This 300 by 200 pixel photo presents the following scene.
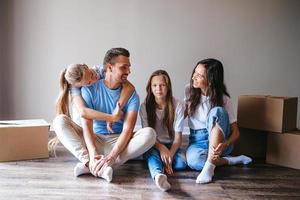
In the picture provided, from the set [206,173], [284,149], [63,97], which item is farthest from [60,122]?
[284,149]

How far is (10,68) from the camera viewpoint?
290 centimetres

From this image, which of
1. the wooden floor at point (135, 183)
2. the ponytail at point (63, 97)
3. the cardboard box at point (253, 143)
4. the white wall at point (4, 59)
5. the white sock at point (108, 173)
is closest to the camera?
the wooden floor at point (135, 183)

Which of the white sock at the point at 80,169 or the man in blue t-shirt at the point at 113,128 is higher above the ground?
the man in blue t-shirt at the point at 113,128

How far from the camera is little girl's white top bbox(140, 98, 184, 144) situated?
2.07m

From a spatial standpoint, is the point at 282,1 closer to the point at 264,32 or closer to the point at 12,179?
the point at 264,32

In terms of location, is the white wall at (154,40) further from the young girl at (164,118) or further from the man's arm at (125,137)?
the man's arm at (125,137)

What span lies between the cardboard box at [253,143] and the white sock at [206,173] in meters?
0.55

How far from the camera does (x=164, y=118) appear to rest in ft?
6.98

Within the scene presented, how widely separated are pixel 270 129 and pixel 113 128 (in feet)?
3.38

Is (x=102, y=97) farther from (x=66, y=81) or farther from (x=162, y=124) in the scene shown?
(x=162, y=124)

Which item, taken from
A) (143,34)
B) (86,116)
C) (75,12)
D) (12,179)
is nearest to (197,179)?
(86,116)

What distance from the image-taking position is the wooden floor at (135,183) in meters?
1.63

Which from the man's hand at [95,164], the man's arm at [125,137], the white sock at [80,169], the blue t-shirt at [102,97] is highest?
the blue t-shirt at [102,97]

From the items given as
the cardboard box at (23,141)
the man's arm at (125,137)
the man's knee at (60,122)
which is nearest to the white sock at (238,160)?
the man's arm at (125,137)
